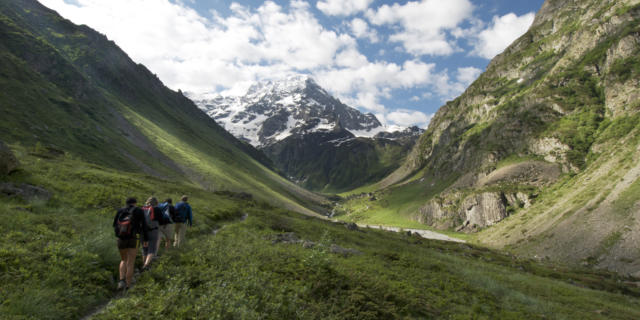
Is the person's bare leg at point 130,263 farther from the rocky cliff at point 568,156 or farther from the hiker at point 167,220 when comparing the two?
the rocky cliff at point 568,156

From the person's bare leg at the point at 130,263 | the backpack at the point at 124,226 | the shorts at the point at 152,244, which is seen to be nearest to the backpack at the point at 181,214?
the shorts at the point at 152,244

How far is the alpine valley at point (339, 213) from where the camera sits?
35.0ft

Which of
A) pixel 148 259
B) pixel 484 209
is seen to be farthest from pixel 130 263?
pixel 484 209

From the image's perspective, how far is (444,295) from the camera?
674 inches

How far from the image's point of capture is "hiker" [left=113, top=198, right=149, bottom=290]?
1094 centimetres

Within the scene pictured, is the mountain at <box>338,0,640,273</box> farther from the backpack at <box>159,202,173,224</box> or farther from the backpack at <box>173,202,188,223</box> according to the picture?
the backpack at <box>159,202,173,224</box>

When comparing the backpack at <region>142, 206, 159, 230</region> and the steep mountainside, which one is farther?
the steep mountainside

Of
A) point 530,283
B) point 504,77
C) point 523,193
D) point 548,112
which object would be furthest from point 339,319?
point 504,77

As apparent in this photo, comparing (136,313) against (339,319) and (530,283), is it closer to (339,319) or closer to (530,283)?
(339,319)

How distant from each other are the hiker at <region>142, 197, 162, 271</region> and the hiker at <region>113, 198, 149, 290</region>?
3.68ft

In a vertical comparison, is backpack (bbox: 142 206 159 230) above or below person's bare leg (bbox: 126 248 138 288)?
above

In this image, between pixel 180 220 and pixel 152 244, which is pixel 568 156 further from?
pixel 152 244

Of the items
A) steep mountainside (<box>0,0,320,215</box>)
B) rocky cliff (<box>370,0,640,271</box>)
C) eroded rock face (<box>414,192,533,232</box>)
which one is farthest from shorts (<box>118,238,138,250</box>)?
eroded rock face (<box>414,192,533,232</box>)

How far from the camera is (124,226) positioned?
37.5ft
